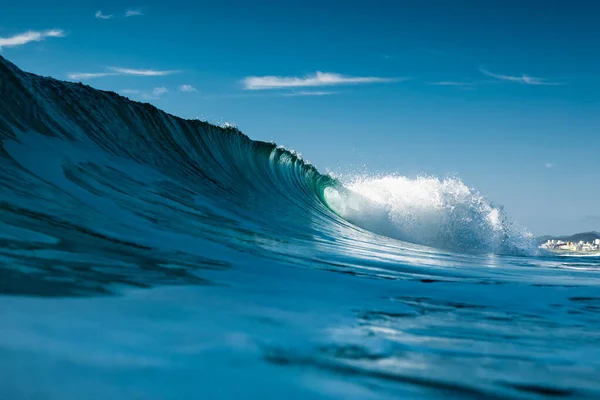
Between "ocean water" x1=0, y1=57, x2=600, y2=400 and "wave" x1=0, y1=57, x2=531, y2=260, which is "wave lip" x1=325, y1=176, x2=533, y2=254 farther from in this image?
"ocean water" x1=0, y1=57, x2=600, y2=400

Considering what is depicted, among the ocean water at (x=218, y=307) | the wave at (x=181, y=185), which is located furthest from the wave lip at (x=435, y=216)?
the ocean water at (x=218, y=307)

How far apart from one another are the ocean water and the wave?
0.05 m

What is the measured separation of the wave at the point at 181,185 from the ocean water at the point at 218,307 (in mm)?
47

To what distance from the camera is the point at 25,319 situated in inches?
68.7

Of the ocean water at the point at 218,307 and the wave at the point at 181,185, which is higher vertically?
the wave at the point at 181,185

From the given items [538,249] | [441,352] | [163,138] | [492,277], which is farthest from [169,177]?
[538,249]

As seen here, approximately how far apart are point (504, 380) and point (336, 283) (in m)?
1.81

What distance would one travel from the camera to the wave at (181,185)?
4.70 metres

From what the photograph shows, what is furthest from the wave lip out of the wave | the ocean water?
the ocean water

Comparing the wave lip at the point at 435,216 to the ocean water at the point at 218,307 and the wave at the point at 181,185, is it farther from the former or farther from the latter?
the ocean water at the point at 218,307

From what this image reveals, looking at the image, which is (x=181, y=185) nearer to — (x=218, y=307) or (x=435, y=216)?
(x=218, y=307)

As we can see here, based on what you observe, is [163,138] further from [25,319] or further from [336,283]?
[25,319]

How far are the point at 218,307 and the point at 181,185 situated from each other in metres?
5.53

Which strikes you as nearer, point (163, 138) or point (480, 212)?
point (163, 138)
